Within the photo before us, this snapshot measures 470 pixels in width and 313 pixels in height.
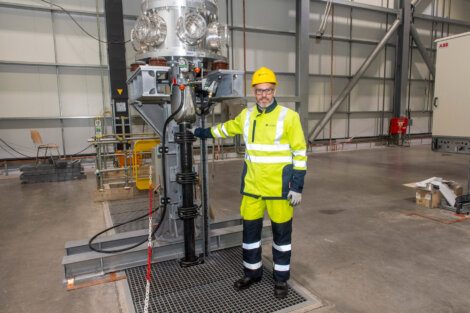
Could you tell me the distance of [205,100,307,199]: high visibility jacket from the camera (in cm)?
238

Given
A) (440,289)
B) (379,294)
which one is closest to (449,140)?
(440,289)

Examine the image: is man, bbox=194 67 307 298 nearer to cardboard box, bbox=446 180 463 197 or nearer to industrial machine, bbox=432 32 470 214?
industrial machine, bbox=432 32 470 214

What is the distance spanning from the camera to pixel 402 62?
12.9m

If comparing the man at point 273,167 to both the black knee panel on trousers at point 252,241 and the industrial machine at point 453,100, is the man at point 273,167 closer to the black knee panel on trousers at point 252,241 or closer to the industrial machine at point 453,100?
the black knee panel on trousers at point 252,241

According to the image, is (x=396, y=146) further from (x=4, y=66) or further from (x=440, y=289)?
(x=4, y=66)

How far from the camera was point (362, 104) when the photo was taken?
1300cm

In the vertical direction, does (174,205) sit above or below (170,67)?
below

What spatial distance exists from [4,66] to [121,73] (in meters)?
2.97

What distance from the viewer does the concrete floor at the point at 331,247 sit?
100.0 inches

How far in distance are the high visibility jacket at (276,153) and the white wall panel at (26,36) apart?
810 cm

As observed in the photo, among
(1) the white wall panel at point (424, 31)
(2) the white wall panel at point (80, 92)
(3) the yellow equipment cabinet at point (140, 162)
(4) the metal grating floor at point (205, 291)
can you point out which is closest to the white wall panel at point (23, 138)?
(2) the white wall panel at point (80, 92)

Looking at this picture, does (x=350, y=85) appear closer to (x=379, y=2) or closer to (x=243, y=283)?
(x=379, y=2)

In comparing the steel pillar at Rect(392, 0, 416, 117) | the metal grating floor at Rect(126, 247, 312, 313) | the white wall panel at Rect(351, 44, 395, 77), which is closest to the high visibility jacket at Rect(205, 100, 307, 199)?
the metal grating floor at Rect(126, 247, 312, 313)

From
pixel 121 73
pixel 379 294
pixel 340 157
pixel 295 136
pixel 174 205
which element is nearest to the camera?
pixel 295 136
